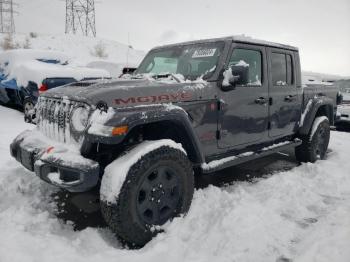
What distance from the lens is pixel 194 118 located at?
3303 millimetres

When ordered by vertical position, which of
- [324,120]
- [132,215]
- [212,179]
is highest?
[324,120]

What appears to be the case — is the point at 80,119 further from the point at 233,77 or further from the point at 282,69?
the point at 282,69

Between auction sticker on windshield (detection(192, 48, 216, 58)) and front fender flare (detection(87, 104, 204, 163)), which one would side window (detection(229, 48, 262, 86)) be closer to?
auction sticker on windshield (detection(192, 48, 216, 58))

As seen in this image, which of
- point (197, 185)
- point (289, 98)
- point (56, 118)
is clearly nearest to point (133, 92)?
point (56, 118)

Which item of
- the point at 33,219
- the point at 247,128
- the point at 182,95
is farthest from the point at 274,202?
the point at 33,219

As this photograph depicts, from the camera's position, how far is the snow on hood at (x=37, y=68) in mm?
6988

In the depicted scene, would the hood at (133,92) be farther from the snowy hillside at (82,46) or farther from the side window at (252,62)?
the snowy hillside at (82,46)

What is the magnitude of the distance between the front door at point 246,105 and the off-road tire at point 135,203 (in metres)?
0.88

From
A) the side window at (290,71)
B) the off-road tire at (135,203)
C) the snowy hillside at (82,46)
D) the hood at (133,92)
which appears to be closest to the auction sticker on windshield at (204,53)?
the hood at (133,92)

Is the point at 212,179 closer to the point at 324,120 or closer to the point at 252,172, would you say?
the point at 252,172

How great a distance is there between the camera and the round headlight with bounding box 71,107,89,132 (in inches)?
109

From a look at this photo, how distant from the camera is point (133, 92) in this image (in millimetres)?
2865

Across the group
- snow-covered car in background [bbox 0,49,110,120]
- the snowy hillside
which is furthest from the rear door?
the snowy hillside

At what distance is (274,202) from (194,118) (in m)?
1.29
